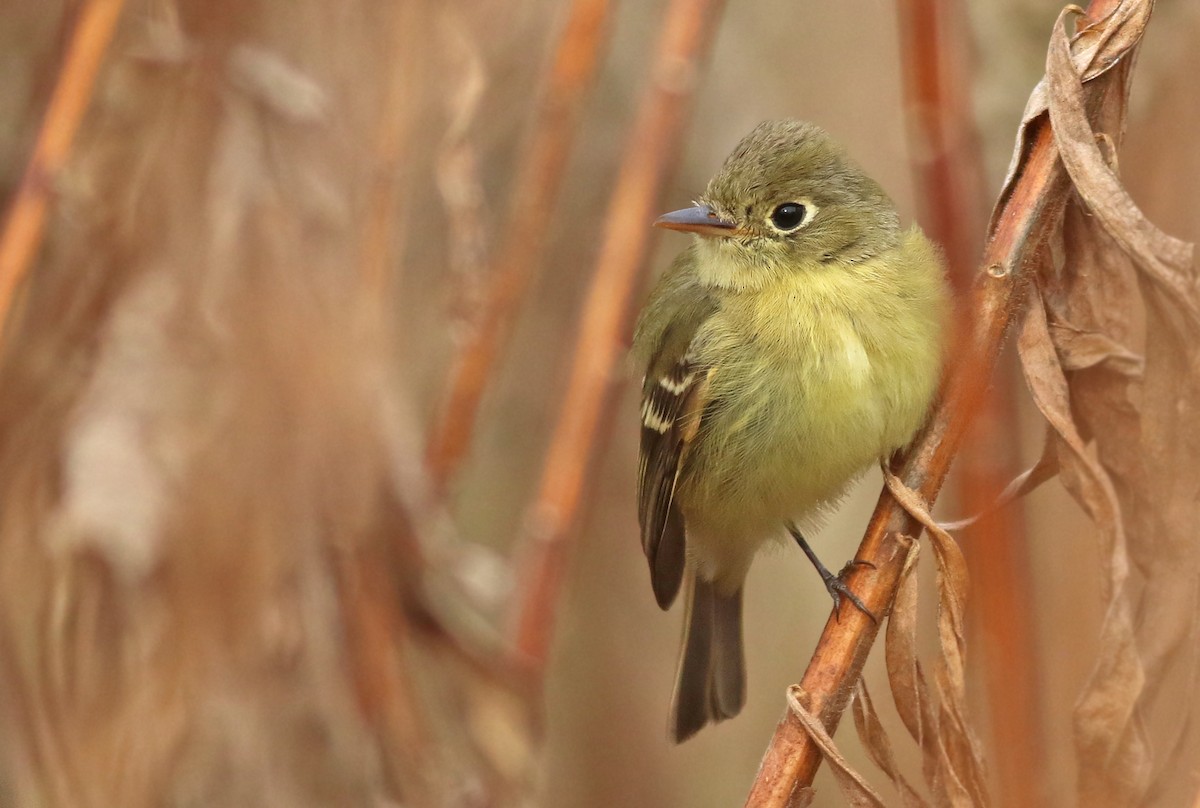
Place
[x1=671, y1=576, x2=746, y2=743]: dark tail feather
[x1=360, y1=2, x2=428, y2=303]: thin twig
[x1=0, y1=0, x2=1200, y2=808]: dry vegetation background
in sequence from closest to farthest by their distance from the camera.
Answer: [x1=0, y1=0, x2=1200, y2=808]: dry vegetation background → [x1=360, y1=2, x2=428, y2=303]: thin twig → [x1=671, y1=576, x2=746, y2=743]: dark tail feather

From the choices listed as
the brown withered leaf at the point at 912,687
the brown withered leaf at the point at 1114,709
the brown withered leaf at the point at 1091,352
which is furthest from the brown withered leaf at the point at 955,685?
the brown withered leaf at the point at 1091,352

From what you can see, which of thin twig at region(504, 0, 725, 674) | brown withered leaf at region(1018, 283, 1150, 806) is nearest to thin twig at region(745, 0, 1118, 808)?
brown withered leaf at region(1018, 283, 1150, 806)

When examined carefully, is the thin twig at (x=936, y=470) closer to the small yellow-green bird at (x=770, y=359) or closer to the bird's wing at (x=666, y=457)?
the small yellow-green bird at (x=770, y=359)

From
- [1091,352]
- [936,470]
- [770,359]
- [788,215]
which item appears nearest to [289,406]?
[770,359]

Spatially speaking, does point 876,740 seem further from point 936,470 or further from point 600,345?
point 600,345

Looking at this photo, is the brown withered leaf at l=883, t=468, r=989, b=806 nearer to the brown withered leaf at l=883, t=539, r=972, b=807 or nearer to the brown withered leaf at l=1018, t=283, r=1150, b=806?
the brown withered leaf at l=883, t=539, r=972, b=807

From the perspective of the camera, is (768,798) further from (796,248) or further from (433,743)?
(796,248)

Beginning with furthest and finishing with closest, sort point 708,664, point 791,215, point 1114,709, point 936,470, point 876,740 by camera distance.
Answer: point 708,664
point 791,215
point 936,470
point 876,740
point 1114,709
